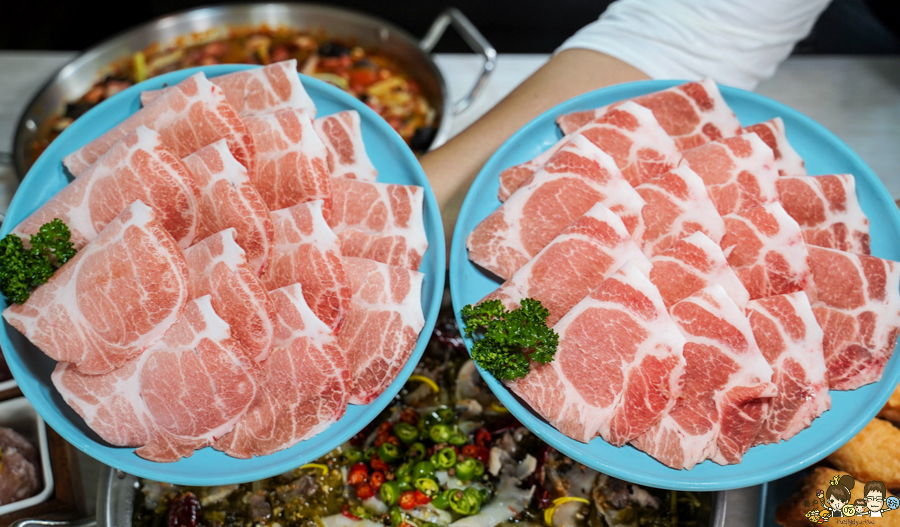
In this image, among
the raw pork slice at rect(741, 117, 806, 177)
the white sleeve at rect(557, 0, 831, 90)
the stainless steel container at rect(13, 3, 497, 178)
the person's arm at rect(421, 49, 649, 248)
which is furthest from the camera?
the stainless steel container at rect(13, 3, 497, 178)

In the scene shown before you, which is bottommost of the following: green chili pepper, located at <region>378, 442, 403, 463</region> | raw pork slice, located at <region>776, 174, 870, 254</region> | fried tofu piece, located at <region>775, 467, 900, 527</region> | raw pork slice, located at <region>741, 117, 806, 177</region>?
green chili pepper, located at <region>378, 442, 403, 463</region>

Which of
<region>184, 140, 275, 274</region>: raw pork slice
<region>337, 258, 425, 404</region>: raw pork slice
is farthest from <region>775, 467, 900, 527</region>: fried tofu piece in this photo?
<region>184, 140, 275, 274</region>: raw pork slice

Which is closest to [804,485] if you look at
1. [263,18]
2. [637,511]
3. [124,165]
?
[637,511]

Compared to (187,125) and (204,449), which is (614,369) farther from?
(187,125)

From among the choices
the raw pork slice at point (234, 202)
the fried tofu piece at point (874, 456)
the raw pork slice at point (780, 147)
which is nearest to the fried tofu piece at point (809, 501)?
the fried tofu piece at point (874, 456)

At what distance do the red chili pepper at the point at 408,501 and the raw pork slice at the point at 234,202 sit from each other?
84cm

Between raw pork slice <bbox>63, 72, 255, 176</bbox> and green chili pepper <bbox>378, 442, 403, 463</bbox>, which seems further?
green chili pepper <bbox>378, 442, 403, 463</bbox>

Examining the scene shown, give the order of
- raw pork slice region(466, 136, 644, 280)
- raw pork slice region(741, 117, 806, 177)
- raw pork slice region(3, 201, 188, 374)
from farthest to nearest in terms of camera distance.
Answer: raw pork slice region(741, 117, 806, 177) → raw pork slice region(466, 136, 644, 280) → raw pork slice region(3, 201, 188, 374)

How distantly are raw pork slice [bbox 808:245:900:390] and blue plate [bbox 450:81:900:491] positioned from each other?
0.05 meters

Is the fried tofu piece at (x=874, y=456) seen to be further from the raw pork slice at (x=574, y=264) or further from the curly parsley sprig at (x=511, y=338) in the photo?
the curly parsley sprig at (x=511, y=338)

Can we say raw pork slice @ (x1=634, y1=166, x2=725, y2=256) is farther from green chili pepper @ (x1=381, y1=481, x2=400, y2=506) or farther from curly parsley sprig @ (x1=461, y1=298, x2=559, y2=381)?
green chili pepper @ (x1=381, y1=481, x2=400, y2=506)

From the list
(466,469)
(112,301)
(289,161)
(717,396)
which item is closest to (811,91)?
(717,396)

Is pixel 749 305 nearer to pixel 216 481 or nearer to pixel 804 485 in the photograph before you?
pixel 804 485

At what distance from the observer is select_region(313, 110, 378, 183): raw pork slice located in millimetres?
1735
